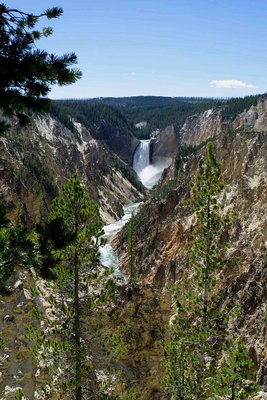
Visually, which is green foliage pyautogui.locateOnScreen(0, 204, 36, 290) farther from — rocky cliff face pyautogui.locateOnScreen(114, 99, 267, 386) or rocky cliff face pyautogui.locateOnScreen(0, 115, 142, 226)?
rocky cliff face pyautogui.locateOnScreen(0, 115, 142, 226)

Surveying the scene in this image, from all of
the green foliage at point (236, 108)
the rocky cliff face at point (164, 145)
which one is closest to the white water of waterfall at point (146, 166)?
the rocky cliff face at point (164, 145)

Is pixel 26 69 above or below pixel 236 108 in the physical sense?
below

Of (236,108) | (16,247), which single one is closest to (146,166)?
(236,108)

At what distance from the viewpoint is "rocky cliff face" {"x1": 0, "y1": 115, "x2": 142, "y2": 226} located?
61.8m

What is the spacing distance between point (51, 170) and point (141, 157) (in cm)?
8474

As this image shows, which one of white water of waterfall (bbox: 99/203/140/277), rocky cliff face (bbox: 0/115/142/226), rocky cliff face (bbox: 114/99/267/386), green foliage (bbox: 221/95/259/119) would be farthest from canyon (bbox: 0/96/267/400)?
green foliage (bbox: 221/95/259/119)

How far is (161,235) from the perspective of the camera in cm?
5906

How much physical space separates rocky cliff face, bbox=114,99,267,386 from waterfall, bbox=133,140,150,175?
Answer: 87479mm

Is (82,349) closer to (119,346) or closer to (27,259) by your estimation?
(119,346)

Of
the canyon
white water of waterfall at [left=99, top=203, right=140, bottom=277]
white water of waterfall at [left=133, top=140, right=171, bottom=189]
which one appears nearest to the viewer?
the canyon

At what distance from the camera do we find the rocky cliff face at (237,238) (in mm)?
32781

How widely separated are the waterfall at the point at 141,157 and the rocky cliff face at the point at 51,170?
883 inches

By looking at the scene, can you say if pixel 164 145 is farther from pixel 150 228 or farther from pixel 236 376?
pixel 236 376

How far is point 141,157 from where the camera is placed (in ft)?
568
